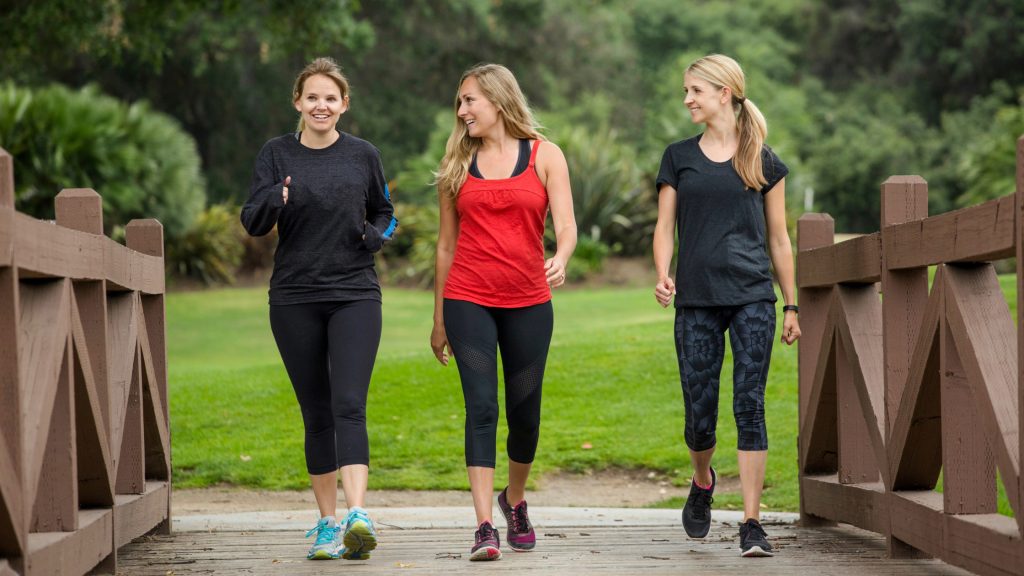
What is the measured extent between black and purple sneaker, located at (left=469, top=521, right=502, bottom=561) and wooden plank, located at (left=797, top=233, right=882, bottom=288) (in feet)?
5.71

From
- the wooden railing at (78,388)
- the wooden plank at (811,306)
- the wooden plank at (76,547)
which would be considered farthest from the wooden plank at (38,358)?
the wooden plank at (811,306)

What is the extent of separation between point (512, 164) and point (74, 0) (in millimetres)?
9780

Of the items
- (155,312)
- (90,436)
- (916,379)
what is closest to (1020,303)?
(916,379)

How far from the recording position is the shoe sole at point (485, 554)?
4.95m

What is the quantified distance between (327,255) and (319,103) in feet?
1.92

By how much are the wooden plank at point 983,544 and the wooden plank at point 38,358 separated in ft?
9.05

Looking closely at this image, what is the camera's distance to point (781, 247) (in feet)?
18.1

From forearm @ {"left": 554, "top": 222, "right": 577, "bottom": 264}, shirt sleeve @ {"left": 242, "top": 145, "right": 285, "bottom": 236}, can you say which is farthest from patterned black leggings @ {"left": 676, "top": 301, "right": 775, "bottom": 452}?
shirt sleeve @ {"left": 242, "top": 145, "right": 285, "bottom": 236}

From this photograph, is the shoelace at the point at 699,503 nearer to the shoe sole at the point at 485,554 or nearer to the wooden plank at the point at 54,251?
the shoe sole at the point at 485,554

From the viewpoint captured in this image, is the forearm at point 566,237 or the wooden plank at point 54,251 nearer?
the wooden plank at point 54,251

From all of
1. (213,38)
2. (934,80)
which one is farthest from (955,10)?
(213,38)

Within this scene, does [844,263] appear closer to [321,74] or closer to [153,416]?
[321,74]

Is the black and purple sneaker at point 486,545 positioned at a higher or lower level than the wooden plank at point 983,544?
lower

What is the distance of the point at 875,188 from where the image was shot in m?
33.3
